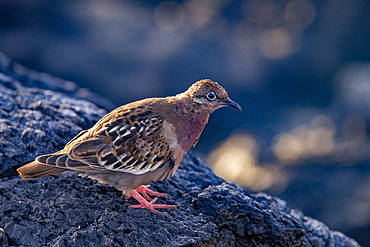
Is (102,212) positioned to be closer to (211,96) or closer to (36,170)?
(36,170)

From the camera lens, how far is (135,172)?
5.01 meters

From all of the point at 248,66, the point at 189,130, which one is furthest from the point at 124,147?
the point at 248,66

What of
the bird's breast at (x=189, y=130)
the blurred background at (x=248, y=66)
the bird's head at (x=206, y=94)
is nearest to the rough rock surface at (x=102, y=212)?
the bird's breast at (x=189, y=130)

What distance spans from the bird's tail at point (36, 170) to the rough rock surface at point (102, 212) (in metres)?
0.34

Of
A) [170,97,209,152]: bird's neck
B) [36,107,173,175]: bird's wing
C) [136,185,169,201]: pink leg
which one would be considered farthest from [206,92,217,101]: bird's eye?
[136,185,169,201]: pink leg

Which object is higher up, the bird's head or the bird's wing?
the bird's head

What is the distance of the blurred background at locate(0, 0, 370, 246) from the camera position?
10258 millimetres

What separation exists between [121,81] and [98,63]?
3.24ft

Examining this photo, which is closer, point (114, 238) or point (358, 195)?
point (114, 238)

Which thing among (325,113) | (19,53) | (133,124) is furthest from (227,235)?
(19,53)

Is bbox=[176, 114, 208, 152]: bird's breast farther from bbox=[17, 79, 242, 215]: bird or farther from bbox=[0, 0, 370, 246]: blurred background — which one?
bbox=[0, 0, 370, 246]: blurred background

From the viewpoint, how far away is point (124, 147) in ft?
16.4

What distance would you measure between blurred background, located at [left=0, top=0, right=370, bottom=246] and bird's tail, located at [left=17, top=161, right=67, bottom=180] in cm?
620

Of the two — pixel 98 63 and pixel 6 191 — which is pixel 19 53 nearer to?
pixel 98 63
